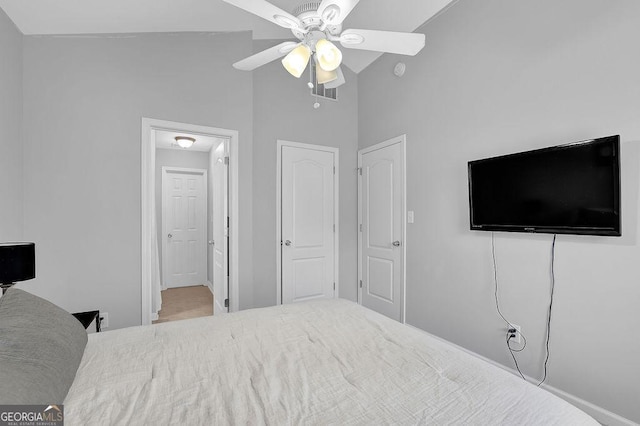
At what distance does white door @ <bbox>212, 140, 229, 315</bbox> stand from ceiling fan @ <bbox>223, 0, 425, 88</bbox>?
163 cm

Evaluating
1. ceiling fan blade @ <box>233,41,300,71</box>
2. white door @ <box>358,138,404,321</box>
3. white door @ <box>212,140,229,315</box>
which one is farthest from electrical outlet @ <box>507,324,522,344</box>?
white door @ <box>212,140,229,315</box>

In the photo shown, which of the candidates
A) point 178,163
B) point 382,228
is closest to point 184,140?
point 178,163

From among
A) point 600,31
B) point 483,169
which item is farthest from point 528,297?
point 600,31

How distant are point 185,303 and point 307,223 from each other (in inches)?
90.3

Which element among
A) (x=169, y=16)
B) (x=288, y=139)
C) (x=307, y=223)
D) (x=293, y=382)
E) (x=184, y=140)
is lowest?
(x=293, y=382)

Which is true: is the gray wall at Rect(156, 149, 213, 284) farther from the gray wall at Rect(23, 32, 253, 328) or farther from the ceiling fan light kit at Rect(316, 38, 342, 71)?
the ceiling fan light kit at Rect(316, 38, 342, 71)

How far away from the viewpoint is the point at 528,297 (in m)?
2.20

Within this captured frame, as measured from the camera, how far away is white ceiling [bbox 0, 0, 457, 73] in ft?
7.19

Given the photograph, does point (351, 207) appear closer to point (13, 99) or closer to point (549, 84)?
point (549, 84)

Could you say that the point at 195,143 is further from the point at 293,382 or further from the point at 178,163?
the point at 293,382

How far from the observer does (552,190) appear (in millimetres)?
1990

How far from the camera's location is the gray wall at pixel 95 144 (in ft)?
7.82

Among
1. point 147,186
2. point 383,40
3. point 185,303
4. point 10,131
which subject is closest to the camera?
point 383,40

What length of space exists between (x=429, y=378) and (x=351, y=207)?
9.65 ft
